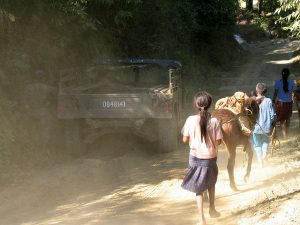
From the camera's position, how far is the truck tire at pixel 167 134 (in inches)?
359

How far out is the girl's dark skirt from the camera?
5.29m

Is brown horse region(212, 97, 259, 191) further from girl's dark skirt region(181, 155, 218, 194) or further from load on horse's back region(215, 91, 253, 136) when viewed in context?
girl's dark skirt region(181, 155, 218, 194)

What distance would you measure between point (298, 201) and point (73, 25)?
8.82 m

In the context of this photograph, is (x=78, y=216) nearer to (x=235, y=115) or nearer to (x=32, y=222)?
(x=32, y=222)

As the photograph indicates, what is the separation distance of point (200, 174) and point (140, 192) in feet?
7.13

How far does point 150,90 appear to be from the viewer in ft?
30.7

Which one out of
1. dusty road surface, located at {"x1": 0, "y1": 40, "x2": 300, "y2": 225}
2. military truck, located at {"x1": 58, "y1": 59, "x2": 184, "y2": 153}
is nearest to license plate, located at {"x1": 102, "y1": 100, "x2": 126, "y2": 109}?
military truck, located at {"x1": 58, "y1": 59, "x2": 184, "y2": 153}

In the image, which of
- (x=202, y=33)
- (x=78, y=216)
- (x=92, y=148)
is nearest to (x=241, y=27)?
(x=202, y=33)

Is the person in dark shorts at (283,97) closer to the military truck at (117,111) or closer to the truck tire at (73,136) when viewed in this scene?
the military truck at (117,111)

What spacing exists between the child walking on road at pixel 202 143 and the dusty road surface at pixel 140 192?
59cm

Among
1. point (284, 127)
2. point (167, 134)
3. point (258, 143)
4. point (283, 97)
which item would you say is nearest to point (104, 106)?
point (167, 134)

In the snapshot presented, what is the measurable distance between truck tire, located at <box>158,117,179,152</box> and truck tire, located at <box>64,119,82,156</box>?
67.5 inches

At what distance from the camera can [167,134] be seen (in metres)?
9.20

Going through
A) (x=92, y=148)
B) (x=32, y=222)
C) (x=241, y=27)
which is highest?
(x=241, y=27)
